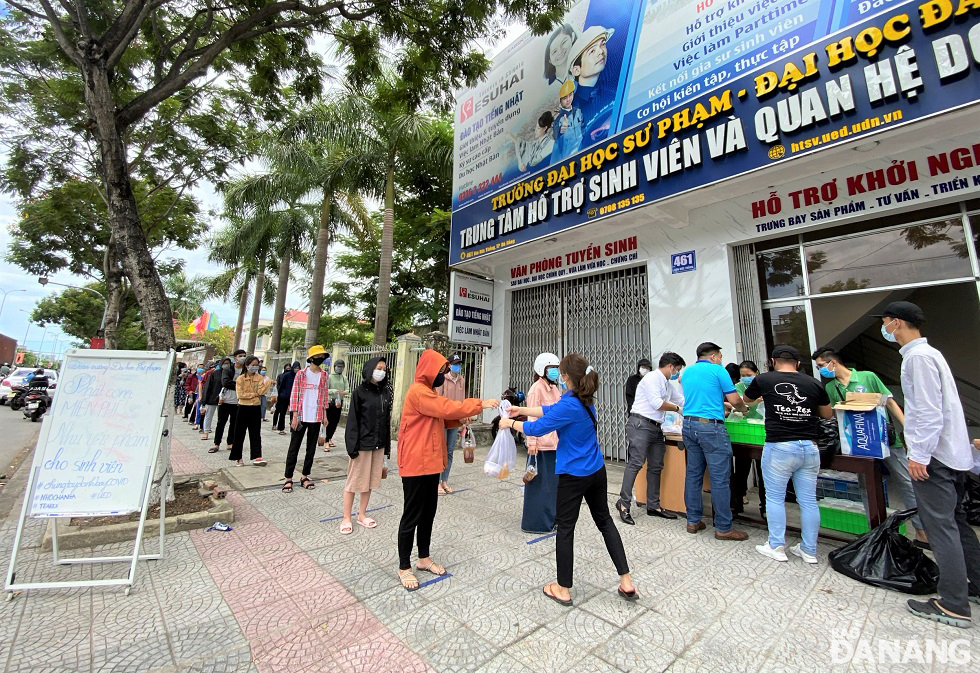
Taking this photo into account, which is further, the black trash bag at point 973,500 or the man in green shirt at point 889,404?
the black trash bag at point 973,500

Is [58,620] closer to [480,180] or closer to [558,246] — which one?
[558,246]

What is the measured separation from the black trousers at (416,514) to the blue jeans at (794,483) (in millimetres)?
2860

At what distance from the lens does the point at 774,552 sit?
3.61 meters

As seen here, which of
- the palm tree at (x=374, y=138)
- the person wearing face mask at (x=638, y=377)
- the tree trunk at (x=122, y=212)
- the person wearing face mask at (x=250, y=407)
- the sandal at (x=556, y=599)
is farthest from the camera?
the palm tree at (x=374, y=138)

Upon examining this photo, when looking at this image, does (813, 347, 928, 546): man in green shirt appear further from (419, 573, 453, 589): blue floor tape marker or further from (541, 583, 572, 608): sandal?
(419, 573, 453, 589): blue floor tape marker

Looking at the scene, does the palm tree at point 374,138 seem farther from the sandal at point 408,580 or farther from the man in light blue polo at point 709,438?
the sandal at point 408,580

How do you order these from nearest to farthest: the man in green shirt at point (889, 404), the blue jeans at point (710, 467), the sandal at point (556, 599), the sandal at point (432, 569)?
the sandal at point (556, 599) → the sandal at point (432, 569) → the man in green shirt at point (889, 404) → the blue jeans at point (710, 467)

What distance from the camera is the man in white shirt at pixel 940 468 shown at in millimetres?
2627

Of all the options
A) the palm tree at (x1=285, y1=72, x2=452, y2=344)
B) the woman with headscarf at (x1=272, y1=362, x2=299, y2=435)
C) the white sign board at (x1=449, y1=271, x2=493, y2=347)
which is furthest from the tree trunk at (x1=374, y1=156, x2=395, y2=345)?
the white sign board at (x1=449, y1=271, x2=493, y2=347)

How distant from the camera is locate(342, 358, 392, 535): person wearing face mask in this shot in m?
4.05

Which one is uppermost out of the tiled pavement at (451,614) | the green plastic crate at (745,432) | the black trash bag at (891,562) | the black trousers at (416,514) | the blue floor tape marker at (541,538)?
the green plastic crate at (745,432)

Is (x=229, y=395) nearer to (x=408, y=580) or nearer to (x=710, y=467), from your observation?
(x=408, y=580)

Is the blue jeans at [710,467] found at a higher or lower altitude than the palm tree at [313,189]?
lower

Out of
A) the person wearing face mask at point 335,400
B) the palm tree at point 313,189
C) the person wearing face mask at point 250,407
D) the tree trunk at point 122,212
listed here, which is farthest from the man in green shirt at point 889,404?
the palm tree at point 313,189
